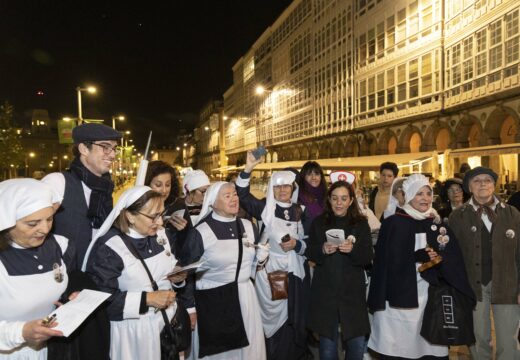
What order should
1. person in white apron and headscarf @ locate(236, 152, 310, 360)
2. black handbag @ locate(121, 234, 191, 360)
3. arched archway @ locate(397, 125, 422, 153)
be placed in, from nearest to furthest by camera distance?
black handbag @ locate(121, 234, 191, 360), person in white apron and headscarf @ locate(236, 152, 310, 360), arched archway @ locate(397, 125, 422, 153)

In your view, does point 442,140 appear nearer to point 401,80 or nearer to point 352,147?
point 401,80

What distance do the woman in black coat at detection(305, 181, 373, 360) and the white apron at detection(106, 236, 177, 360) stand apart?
1862mm

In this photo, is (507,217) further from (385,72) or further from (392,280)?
(385,72)

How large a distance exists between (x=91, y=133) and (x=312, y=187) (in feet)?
11.1

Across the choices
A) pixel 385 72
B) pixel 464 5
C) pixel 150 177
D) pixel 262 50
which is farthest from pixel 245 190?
pixel 262 50

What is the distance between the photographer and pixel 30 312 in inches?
106

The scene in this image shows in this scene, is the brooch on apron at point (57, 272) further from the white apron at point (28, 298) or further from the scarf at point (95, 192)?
the scarf at point (95, 192)

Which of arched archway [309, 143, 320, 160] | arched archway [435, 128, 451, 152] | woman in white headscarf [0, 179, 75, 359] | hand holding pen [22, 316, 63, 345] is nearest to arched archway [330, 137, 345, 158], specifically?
arched archway [309, 143, 320, 160]

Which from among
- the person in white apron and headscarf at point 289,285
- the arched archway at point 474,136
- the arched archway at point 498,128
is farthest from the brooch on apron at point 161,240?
the arched archway at point 474,136

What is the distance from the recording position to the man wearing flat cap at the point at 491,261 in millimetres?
4402

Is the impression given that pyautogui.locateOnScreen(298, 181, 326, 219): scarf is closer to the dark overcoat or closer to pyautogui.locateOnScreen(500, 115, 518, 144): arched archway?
the dark overcoat

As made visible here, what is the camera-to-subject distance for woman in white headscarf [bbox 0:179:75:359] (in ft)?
8.36

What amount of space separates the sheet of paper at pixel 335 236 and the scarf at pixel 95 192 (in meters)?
2.21

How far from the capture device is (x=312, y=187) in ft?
20.1
